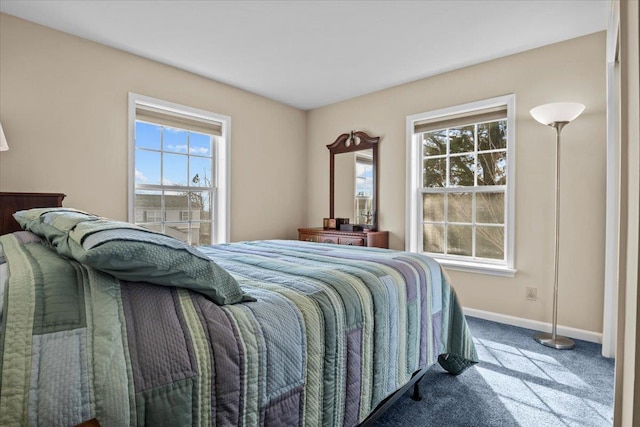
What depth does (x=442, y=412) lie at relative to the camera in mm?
1782

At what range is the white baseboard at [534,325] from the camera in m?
2.78

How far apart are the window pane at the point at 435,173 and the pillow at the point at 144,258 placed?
3229 mm

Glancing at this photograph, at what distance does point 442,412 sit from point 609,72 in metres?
2.86

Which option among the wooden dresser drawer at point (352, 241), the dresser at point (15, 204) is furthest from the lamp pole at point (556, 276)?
the dresser at point (15, 204)

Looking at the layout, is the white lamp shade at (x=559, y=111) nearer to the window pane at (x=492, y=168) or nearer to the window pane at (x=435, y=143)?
the window pane at (x=492, y=168)

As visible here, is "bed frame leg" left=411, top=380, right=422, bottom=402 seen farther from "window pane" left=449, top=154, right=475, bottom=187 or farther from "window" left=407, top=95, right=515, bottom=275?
"window pane" left=449, top=154, right=475, bottom=187

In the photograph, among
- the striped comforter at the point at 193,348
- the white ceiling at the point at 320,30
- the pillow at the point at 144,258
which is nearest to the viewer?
the striped comforter at the point at 193,348

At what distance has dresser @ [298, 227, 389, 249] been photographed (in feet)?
12.7

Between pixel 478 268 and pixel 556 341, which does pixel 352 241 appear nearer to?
pixel 478 268

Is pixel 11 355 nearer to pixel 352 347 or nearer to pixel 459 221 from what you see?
pixel 352 347

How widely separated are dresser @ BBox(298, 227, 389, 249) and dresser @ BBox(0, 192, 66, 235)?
267cm

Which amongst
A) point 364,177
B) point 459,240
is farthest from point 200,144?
point 459,240

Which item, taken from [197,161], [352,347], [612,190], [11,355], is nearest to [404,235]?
[612,190]

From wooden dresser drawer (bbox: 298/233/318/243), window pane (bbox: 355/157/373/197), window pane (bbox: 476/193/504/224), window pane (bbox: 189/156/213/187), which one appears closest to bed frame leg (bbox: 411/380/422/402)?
window pane (bbox: 476/193/504/224)
